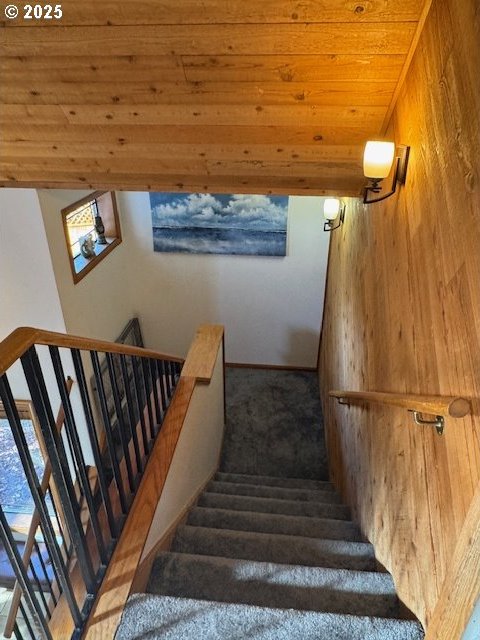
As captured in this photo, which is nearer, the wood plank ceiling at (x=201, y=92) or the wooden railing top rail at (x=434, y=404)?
the wooden railing top rail at (x=434, y=404)

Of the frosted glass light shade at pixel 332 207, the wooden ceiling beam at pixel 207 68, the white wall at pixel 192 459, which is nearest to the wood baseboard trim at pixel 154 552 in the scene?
the white wall at pixel 192 459

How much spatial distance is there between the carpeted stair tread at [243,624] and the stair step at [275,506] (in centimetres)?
128

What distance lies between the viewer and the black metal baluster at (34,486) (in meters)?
0.99

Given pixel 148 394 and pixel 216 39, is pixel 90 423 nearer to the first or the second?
pixel 148 394

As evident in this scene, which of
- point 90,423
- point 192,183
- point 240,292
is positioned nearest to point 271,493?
point 90,423

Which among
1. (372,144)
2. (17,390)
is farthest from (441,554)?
(17,390)

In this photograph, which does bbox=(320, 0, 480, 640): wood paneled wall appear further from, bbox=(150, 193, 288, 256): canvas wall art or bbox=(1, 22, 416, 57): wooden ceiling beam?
bbox=(150, 193, 288, 256): canvas wall art

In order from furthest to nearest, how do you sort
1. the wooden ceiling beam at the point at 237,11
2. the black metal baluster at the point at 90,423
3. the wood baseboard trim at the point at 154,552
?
the wooden ceiling beam at the point at 237,11 < the wood baseboard trim at the point at 154,552 < the black metal baluster at the point at 90,423

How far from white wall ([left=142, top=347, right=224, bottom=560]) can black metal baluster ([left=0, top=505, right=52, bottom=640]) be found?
0.51 meters

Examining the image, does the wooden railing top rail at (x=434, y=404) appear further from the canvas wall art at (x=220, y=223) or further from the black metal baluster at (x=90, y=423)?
the canvas wall art at (x=220, y=223)

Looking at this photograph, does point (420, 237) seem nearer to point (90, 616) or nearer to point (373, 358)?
point (373, 358)

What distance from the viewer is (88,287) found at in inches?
162

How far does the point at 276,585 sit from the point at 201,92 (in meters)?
2.32

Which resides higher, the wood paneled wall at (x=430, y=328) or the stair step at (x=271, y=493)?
the wood paneled wall at (x=430, y=328)
